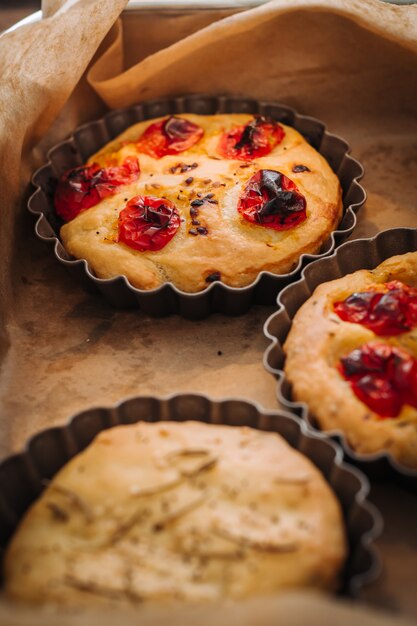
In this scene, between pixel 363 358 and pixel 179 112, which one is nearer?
pixel 363 358

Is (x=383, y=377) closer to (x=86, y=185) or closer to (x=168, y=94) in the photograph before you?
(x=86, y=185)

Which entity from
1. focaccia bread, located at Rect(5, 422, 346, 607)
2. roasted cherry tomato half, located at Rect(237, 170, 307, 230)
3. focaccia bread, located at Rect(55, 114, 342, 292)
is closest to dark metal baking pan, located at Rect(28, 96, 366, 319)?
focaccia bread, located at Rect(55, 114, 342, 292)

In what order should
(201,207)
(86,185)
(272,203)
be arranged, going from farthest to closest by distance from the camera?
1. (86,185)
2. (201,207)
3. (272,203)

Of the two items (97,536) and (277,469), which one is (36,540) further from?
(277,469)

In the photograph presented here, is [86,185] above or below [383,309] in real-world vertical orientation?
above

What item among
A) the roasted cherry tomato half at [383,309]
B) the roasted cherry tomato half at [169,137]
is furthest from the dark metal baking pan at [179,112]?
the roasted cherry tomato half at [383,309]

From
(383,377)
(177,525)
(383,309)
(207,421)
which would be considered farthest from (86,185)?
(177,525)
